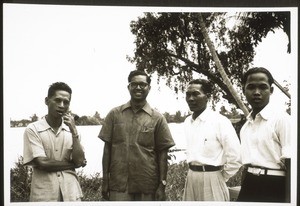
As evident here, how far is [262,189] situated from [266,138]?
329mm

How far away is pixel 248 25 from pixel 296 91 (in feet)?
1.76

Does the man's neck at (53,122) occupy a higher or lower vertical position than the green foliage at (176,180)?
higher

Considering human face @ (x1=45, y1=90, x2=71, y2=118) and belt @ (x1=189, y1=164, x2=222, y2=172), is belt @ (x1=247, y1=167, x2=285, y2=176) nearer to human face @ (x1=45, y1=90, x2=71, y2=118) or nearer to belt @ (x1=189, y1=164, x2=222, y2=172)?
belt @ (x1=189, y1=164, x2=222, y2=172)

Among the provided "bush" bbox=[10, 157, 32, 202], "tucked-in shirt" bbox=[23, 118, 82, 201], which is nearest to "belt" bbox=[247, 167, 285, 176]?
"tucked-in shirt" bbox=[23, 118, 82, 201]

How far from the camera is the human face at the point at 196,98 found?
9.36 ft

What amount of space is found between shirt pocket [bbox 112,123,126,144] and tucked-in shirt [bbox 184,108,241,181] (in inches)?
15.9

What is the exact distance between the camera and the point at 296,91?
287 cm

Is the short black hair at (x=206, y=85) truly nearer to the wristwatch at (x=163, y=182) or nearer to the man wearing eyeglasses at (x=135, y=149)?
the man wearing eyeglasses at (x=135, y=149)

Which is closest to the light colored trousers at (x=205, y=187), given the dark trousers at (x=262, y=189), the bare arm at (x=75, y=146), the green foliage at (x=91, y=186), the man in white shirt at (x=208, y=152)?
the man in white shirt at (x=208, y=152)

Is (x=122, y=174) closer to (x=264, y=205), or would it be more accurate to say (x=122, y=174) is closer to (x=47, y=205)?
(x=47, y=205)

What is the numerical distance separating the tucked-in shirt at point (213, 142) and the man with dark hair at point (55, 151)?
2.36 feet

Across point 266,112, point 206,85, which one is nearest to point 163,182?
point 206,85

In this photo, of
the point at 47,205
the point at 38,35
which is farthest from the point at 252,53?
→ the point at 47,205

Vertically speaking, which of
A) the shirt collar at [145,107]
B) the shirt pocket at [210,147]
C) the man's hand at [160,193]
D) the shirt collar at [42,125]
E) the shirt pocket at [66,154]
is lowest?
the man's hand at [160,193]
